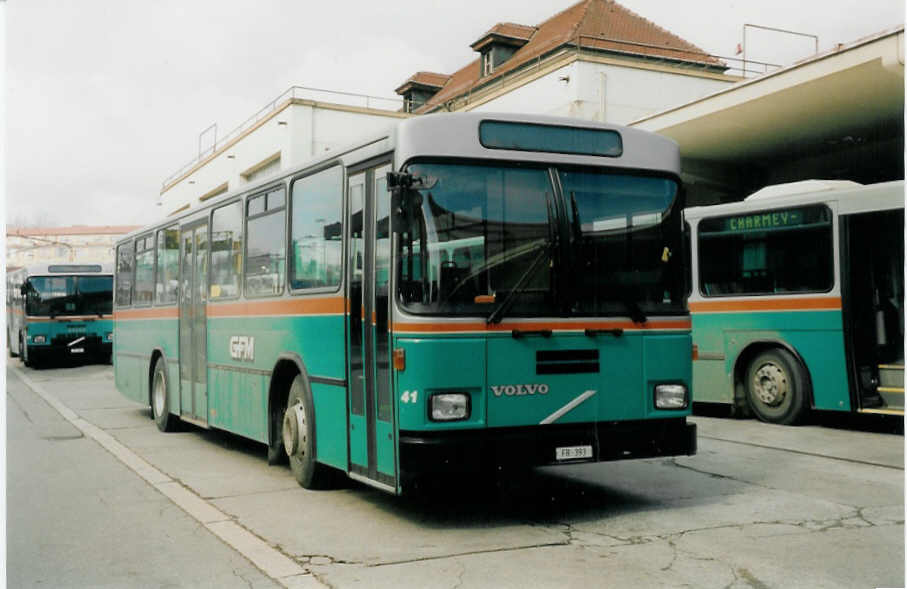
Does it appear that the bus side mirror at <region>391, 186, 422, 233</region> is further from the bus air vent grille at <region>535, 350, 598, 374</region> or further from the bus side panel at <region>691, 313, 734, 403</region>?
the bus side panel at <region>691, 313, 734, 403</region>

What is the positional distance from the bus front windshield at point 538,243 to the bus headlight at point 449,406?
56 centimetres

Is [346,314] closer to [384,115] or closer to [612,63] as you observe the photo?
[612,63]

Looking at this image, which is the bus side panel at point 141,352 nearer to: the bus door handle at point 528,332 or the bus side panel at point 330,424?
the bus side panel at point 330,424

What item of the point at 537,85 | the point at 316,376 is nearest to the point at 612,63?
the point at 537,85

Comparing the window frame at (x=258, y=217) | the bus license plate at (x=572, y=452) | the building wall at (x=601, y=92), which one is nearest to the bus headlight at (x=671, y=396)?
the bus license plate at (x=572, y=452)

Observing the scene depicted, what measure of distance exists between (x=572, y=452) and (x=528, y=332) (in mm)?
905

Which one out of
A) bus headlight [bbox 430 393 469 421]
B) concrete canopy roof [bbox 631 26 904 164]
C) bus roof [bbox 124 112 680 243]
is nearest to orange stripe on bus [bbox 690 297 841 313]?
concrete canopy roof [bbox 631 26 904 164]

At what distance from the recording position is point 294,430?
8703 mm

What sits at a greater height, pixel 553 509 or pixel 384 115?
pixel 384 115

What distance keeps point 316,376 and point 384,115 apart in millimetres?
30516

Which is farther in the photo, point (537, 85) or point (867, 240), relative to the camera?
point (537, 85)

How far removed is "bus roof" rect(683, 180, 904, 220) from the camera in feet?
39.2

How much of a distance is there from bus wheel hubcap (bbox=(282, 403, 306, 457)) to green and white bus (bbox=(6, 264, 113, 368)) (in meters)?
21.2

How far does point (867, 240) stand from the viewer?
40.5 ft
